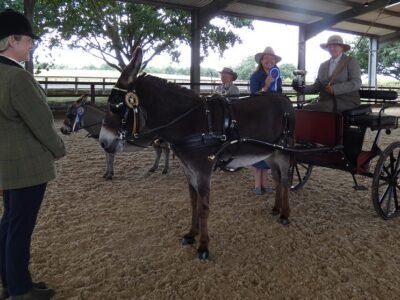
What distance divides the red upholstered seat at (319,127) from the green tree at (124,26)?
14.9 m

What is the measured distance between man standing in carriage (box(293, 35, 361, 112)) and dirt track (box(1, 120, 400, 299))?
1.33 meters

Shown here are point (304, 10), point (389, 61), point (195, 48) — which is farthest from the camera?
point (389, 61)

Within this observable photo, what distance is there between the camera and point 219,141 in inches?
125

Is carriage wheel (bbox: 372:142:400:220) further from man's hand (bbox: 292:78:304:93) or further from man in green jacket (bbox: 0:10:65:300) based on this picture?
man in green jacket (bbox: 0:10:65:300)

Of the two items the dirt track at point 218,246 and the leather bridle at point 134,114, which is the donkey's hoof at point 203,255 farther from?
the leather bridle at point 134,114

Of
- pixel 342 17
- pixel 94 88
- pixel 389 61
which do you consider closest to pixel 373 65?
pixel 342 17

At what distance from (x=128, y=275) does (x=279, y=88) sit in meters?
3.03

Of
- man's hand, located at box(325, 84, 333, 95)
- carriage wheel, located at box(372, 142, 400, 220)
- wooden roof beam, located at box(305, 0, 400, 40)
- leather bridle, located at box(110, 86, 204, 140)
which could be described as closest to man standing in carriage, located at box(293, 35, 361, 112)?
man's hand, located at box(325, 84, 333, 95)

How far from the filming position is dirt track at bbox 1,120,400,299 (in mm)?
2695

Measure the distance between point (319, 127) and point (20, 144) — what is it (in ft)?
11.0

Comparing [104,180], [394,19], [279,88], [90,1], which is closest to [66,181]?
[104,180]

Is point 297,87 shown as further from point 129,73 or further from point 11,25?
point 11,25

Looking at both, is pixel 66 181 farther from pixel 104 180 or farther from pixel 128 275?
pixel 128 275

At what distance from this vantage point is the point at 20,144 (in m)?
2.14
